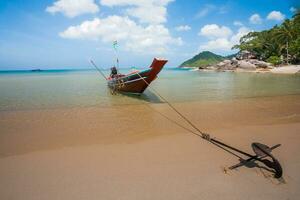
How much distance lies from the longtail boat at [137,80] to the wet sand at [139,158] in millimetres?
4190

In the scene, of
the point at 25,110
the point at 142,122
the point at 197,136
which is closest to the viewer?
the point at 197,136

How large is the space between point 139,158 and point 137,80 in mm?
8381

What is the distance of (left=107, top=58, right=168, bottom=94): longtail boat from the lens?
10.8 metres

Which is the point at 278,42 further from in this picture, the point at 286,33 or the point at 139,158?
the point at 139,158

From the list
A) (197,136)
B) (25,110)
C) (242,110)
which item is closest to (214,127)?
(197,136)

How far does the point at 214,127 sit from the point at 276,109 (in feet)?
13.7

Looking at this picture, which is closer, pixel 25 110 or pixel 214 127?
pixel 214 127

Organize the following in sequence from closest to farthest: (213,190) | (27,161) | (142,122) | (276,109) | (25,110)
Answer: (213,190), (27,161), (142,122), (276,109), (25,110)

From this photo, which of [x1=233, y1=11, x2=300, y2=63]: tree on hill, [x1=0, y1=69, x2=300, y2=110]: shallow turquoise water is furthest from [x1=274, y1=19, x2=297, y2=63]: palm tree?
[x1=0, y1=69, x2=300, y2=110]: shallow turquoise water

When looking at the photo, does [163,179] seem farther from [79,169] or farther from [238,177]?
[79,169]

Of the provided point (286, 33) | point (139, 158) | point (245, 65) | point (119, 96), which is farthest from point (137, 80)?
point (245, 65)

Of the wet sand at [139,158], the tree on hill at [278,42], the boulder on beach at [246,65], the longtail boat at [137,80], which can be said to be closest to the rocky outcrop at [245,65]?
the boulder on beach at [246,65]

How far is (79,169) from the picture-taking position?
11.9ft

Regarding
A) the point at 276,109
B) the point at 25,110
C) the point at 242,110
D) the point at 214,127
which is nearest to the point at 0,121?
the point at 25,110
